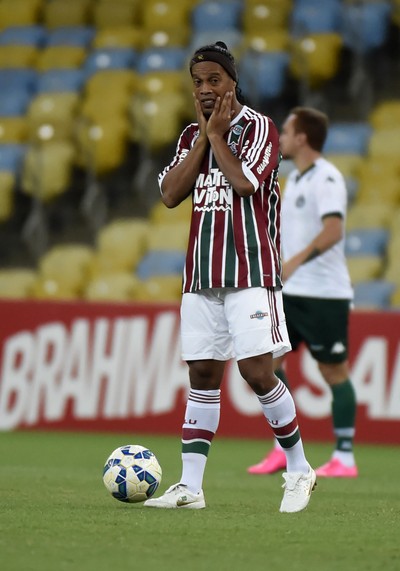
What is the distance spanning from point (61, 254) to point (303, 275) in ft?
17.2

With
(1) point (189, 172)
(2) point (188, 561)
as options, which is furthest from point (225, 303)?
(2) point (188, 561)

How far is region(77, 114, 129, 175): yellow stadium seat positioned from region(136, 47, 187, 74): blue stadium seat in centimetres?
80

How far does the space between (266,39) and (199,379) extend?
9.02 meters

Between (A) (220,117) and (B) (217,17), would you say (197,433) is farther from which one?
(B) (217,17)

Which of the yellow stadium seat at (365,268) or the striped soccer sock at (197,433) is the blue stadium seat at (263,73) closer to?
the yellow stadium seat at (365,268)

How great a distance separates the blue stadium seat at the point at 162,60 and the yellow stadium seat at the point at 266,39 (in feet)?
2.46

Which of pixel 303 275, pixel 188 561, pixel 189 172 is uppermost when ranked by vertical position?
pixel 189 172

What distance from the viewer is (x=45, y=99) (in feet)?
47.2

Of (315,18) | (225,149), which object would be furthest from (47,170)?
(225,149)

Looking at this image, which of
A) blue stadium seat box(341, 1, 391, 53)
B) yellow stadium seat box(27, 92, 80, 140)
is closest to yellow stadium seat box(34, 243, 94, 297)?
yellow stadium seat box(27, 92, 80, 140)

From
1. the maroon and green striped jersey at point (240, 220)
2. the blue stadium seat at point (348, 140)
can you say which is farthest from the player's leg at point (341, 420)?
the blue stadium seat at point (348, 140)

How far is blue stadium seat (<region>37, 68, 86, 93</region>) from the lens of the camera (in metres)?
14.5

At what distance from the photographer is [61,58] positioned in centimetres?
1484

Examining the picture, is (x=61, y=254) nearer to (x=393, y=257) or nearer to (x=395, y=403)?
(x=393, y=257)
